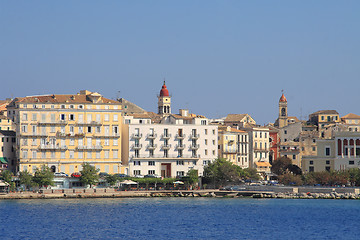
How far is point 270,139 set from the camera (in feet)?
436

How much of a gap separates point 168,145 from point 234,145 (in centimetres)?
1418

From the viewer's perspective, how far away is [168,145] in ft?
366

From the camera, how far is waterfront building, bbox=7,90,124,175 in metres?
104

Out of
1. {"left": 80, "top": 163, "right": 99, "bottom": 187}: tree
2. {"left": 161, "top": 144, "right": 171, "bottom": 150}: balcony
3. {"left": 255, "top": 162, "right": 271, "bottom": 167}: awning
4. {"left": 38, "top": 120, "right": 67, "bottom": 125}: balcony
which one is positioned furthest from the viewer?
{"left": 255, "top": 162, "right": 271, "bottom": 167}: awning

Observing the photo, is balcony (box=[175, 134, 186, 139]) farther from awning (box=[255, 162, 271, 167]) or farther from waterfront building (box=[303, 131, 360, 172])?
waterfront building (box=[303, 131, 360, 172])

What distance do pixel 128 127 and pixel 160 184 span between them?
8.18 m

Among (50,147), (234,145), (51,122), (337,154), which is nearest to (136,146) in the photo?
→ (50,147)

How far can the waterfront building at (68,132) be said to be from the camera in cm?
10400

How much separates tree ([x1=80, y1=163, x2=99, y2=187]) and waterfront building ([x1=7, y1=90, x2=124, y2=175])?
3255 mm

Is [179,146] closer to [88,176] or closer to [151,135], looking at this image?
[151,135]

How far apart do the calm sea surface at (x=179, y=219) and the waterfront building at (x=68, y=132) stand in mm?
10026

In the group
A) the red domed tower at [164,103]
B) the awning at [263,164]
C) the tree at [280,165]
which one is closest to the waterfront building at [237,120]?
the awning at [263,164]

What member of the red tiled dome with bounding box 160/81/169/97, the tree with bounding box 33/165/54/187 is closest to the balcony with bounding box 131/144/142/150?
the tree with bounding box 33/165/54/187

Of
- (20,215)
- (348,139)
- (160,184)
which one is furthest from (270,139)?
(20,215)
